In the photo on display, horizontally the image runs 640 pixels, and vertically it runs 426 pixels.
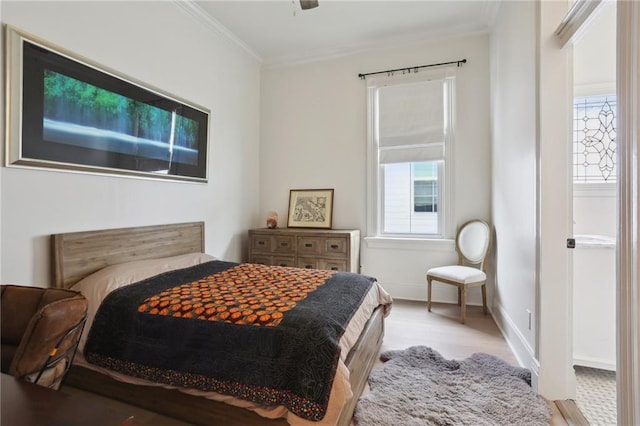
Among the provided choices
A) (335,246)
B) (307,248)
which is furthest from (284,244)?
(335,246)

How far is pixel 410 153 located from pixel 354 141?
28.2 inches

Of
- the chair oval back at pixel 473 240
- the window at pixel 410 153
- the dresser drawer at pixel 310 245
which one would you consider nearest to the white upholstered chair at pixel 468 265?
the chair oval back at pixel 473 240

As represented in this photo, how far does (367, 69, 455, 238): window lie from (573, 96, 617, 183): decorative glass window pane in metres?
1.19

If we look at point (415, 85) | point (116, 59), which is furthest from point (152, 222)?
point (415, 85)

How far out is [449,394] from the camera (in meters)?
1.82

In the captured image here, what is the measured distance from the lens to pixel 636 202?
1.01 metres

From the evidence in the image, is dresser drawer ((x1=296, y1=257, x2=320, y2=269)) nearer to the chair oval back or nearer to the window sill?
the window sill

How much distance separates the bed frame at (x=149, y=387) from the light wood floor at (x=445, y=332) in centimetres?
20

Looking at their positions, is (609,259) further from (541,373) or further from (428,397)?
(428,397)

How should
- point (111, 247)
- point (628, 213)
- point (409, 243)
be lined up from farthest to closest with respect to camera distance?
point (409, 243), point (111, 247), point (628, 213)

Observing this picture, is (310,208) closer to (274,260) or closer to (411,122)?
(274,260)

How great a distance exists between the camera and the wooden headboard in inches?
74.4

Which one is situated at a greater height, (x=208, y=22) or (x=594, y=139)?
(x=208, y=22)

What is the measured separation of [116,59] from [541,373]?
362cm
